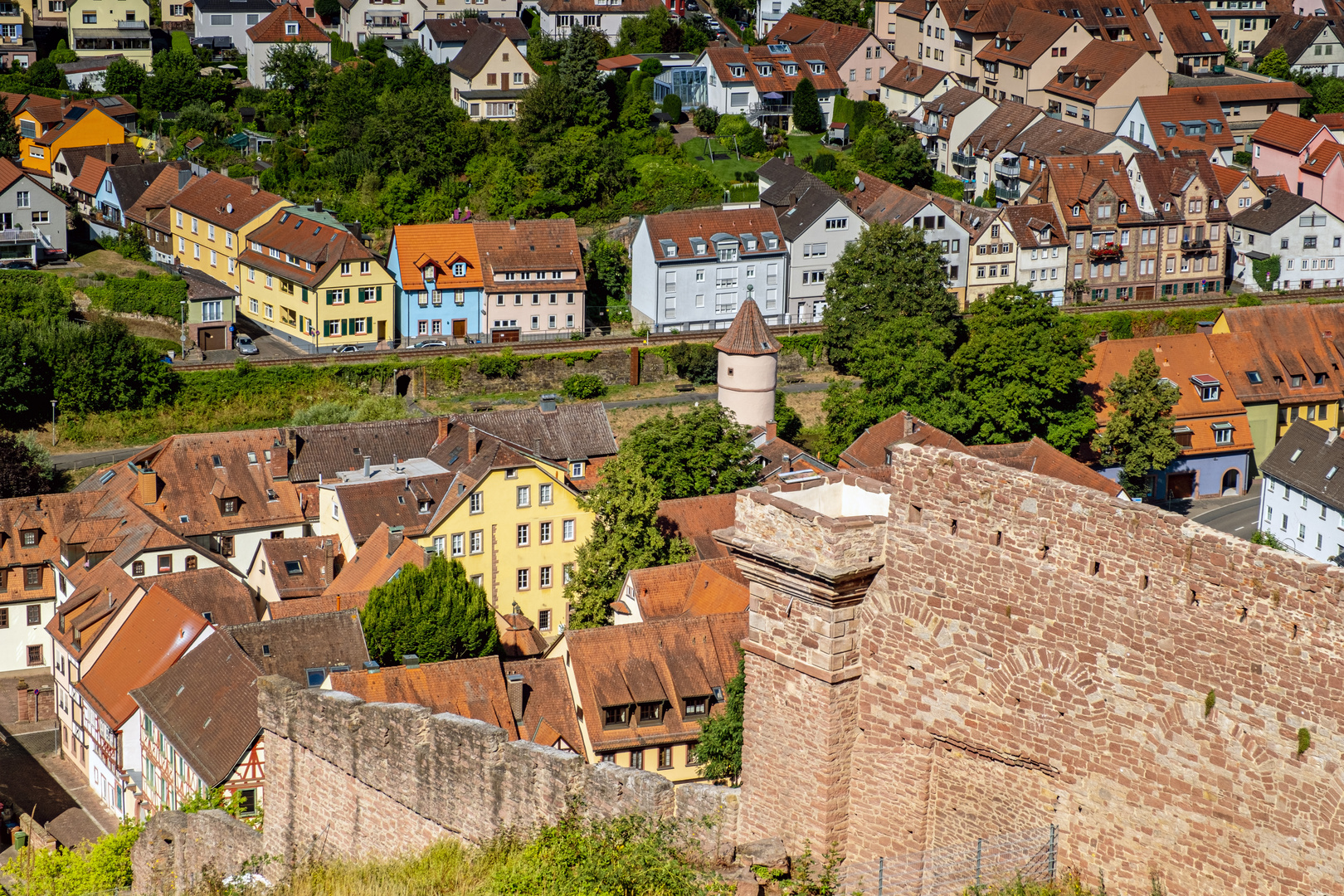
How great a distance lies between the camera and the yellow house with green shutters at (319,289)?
79.2m

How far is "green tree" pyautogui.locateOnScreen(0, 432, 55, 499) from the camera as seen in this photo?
64.1 metres

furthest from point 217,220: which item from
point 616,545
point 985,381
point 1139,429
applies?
point 1139,429

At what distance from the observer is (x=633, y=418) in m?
76.4

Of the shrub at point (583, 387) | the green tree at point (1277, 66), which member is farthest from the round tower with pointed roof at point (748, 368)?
the green tree at point (1277, 66)

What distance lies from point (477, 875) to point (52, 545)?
43773 mm

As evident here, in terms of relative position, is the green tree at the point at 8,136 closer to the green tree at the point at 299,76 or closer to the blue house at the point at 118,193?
the blue house at the point at 118,193

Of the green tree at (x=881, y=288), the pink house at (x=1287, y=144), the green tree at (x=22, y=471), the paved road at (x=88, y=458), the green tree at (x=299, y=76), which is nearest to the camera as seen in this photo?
the green tree at (x=22, y=471)

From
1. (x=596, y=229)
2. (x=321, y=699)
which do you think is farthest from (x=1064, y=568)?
(x=596, y=229)

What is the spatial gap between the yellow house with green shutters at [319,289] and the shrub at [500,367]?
4.73 meters

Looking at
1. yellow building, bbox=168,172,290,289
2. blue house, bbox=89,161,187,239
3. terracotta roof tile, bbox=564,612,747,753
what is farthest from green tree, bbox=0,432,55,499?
terracotta roof tile, bbox=564,612,747,753

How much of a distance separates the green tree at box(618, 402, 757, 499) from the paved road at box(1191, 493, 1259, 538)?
16673mm

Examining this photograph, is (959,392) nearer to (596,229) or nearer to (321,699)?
(596,229)

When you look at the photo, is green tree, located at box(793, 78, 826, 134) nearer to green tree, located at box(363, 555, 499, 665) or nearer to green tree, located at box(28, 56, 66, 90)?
green tree, located at box(28, 56, 66, 90)

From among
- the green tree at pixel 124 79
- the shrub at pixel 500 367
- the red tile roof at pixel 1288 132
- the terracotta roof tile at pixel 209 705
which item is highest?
the green tree at pixel 124 79
